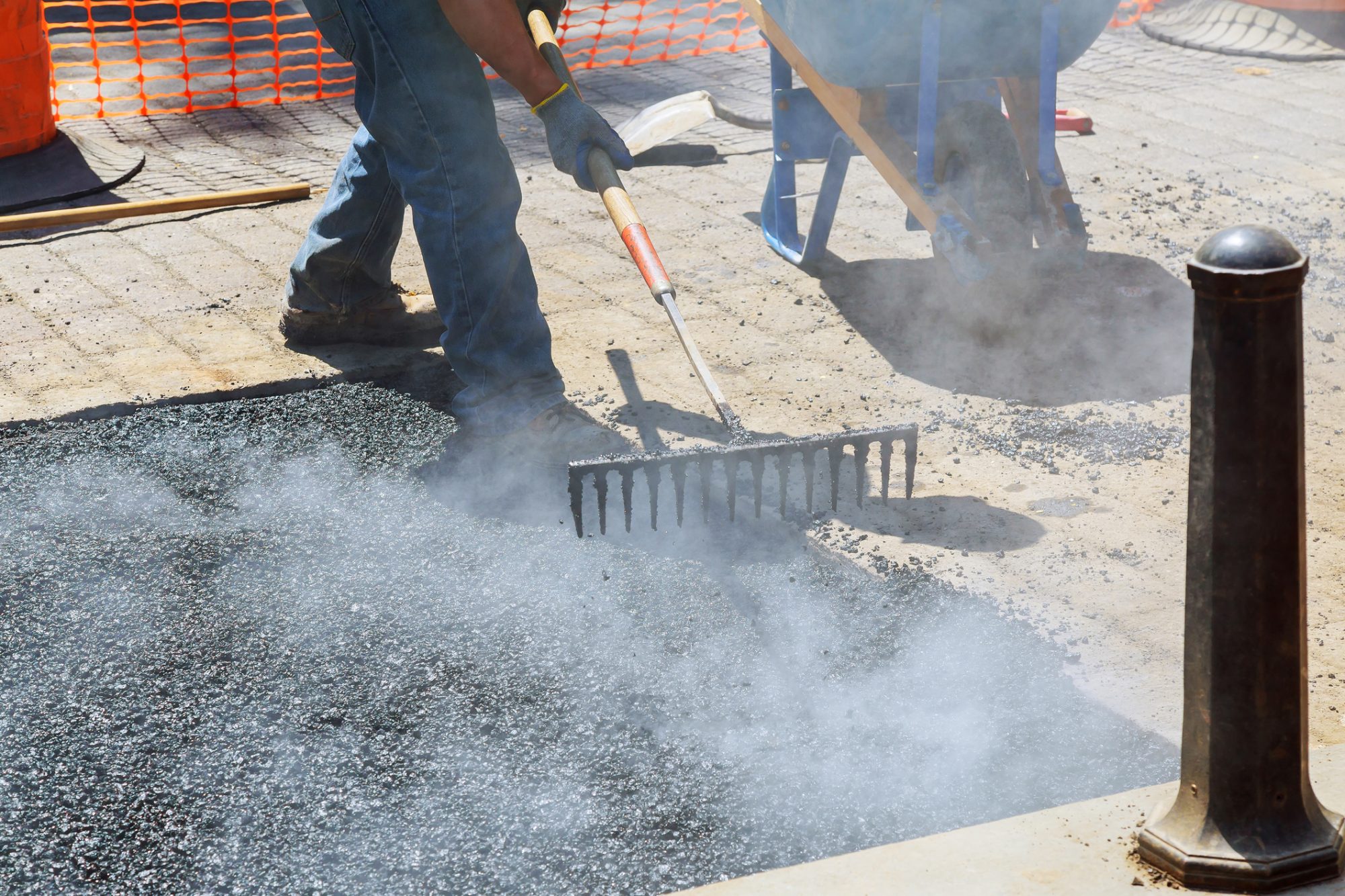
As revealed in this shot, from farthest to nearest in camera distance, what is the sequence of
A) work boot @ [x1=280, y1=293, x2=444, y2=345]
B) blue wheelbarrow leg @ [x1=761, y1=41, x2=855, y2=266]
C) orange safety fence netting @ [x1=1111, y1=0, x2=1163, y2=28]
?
orange safety fence netting @ [x1=1111, y1=0, x2=1163, y2=28] < blue wheelbarrow leg @ [x1=761, y1=41, x2=855, y2=266] < work boot @ [x1=280, y1=293, x2=444, y2=345]

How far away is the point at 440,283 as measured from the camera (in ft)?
12.4

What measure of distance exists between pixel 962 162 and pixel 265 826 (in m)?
3.28

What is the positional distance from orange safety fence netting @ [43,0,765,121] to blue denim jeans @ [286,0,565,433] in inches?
184

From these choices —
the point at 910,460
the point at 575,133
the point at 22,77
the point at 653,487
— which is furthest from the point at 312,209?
the point at 910,460

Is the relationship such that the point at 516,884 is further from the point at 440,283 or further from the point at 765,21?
the point at 765,21

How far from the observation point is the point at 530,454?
3.70 m

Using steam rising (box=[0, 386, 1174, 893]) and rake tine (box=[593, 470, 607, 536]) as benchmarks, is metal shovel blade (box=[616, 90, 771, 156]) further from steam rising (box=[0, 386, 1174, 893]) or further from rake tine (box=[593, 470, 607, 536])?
rake tine (box=[593, 470, 607, 536])

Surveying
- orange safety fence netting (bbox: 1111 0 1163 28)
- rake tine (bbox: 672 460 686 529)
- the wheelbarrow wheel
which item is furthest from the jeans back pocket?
orange safety fence netting (bbox: 1111 0 1163 28)

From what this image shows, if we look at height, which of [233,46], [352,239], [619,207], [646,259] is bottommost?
[352,239]

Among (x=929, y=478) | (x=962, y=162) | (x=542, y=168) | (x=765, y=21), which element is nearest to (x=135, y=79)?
(x=542, y=168)

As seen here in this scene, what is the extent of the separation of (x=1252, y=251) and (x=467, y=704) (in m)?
1.74

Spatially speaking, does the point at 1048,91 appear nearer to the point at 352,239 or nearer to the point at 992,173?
the point at 992,173

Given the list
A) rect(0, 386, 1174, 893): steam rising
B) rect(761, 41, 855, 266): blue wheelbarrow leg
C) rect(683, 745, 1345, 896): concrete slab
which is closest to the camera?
rect(683, 745, 1345, 896): concrete slab

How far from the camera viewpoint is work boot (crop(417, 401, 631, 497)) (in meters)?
3.61
